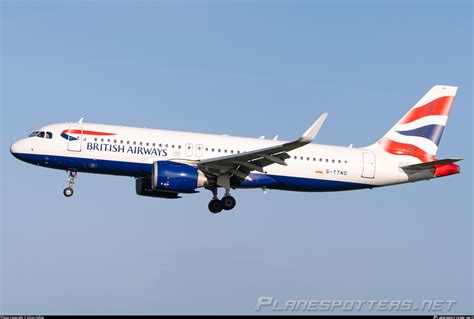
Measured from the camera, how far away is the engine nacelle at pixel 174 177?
49.2m

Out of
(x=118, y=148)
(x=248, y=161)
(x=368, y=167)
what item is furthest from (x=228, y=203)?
(x=368, y=167)

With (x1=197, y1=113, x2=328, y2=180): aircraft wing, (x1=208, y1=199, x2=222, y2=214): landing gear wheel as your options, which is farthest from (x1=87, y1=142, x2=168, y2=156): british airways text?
(x1=208, y1=199, x2=222, y2=214): landing gear wheel

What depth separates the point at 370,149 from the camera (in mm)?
55812

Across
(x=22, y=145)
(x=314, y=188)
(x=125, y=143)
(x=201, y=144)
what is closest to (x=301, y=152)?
(x=314, y=188)

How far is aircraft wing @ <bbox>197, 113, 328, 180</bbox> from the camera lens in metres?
47.9

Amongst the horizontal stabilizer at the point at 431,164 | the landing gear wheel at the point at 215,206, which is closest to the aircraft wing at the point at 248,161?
the landing gear wheel at the point at 215,206

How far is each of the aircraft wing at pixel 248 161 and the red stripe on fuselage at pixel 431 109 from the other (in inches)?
458

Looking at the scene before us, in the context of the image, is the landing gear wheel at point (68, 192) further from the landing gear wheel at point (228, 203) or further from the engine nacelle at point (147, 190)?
the landing gear wheel at point (228, 203)

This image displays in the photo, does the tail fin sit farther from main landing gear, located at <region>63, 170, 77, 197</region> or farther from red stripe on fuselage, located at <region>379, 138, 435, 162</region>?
main landing gear, located at <region>63, 170, 77, 197</region>

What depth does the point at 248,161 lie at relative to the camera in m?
50.2

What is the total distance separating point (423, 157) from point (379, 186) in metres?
3.52

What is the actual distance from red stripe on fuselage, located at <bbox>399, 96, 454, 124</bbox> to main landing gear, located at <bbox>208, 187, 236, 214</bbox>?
42.3 ft

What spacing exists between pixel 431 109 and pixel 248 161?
14.2 m

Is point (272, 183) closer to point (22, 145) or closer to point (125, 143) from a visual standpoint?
point (125, 143)
